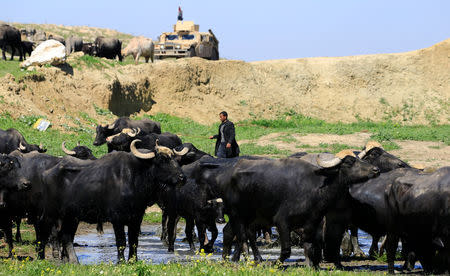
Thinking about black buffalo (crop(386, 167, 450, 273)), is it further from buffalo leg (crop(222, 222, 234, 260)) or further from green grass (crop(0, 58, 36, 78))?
green grass (crop(0, 58, 36, 78))

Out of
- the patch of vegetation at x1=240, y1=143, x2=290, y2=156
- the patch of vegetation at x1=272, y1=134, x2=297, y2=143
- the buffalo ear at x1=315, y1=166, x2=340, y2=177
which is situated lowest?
the patch of vegetation at x1=240, y1=143, x2=290, y2=156

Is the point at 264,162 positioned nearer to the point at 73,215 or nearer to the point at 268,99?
the point at 73,215

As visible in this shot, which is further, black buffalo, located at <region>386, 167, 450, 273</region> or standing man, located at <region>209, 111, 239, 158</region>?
standing man, located at <region>209, 111, 239, 158</region>

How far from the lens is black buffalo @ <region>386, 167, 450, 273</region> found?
372 inches

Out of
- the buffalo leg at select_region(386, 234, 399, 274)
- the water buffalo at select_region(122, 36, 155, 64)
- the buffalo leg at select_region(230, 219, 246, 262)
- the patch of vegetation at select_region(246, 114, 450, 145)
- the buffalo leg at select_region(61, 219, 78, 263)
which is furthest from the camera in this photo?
A: the water buffalo at select_region(122, 36, 155, 64)

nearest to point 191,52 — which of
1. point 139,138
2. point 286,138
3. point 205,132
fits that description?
point 205,132

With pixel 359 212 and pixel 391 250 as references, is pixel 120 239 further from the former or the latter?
pixel 391 250

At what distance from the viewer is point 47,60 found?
36.6 meters

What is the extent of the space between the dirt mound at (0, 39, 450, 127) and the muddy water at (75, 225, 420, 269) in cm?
2469

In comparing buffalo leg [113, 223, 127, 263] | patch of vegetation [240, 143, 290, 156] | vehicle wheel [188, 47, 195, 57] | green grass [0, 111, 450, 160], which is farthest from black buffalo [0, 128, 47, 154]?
Answer: vehicle wheel [188, 47, 195, 57]

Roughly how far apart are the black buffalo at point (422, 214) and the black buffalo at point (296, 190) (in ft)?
1.92

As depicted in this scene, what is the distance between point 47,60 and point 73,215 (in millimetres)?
27327

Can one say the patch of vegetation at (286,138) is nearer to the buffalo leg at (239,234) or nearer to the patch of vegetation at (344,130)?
the patch of vegetation at (344,130)

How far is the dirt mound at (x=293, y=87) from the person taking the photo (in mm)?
45000
